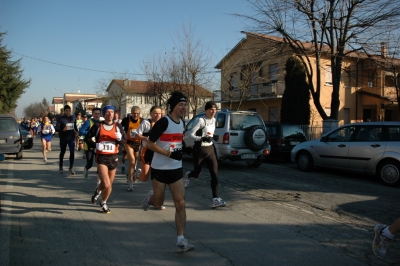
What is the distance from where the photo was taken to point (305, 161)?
1118 cm

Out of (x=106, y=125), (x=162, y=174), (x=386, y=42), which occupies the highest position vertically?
(x=386, y=42)

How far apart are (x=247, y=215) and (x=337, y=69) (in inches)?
555

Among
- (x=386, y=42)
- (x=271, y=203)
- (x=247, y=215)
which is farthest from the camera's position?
(x=386, y=42)

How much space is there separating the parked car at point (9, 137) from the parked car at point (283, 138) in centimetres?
997

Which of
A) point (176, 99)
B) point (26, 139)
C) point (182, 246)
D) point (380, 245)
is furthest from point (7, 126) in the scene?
point (380, 245)

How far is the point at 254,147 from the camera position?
34.8 feet

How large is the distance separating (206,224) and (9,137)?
11096mm

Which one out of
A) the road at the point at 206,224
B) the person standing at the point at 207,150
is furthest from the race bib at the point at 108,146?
the person standing at the point at 207,150

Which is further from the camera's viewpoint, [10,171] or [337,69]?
[337,69]

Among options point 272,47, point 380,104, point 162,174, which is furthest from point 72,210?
point 380,104

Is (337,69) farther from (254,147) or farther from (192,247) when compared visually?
(192,247)

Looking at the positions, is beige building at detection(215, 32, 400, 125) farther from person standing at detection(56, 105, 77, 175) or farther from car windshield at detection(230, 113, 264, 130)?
person standing at detection(56, 105, 77, 175)

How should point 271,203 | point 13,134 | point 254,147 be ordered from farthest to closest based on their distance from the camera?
point 13,134
point 254,147
point 271,203

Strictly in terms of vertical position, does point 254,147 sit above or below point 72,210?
above
